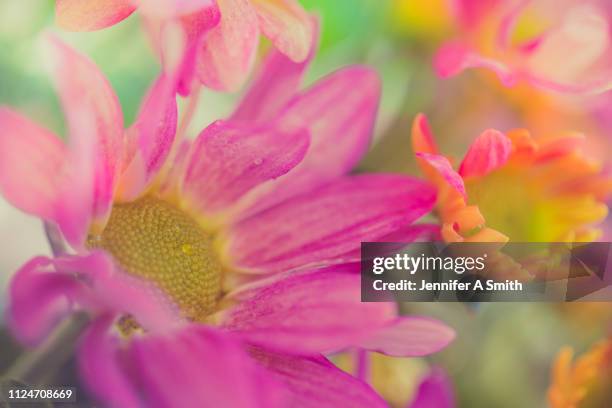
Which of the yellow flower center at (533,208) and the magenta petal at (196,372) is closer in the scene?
the magenta petal at (196,372)

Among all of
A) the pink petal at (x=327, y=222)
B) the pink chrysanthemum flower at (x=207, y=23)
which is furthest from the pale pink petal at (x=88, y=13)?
the pink petal at (x=327, y=222)

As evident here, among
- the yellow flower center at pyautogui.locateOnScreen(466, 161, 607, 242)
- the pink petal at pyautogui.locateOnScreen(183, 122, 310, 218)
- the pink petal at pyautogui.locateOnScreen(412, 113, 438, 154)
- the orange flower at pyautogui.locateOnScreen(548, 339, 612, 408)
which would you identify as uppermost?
the pink petal at pyautogui.locateOnScreen(412, 113, 438, 154)

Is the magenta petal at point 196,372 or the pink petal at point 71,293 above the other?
the pink petal at point 71,293

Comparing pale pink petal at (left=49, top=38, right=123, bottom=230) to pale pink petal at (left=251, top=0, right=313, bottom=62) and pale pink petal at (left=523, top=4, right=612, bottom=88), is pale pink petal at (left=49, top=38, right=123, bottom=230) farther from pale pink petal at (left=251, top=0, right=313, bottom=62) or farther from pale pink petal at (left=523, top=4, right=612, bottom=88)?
pale pink petal at (left=523, top=4, right=612, bottom=88)

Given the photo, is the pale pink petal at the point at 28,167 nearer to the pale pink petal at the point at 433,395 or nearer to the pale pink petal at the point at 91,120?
the pale pink petal at the point at 91,120

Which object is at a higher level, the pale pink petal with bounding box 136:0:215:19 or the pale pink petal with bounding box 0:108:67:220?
the pale pink petal with bounding box 136:0:215:19

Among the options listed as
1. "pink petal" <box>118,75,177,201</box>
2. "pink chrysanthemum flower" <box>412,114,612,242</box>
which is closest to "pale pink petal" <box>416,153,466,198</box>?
"pink chrysanthemum flower" <box>412,114,612,242</box>

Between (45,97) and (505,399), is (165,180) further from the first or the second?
(505,399)
